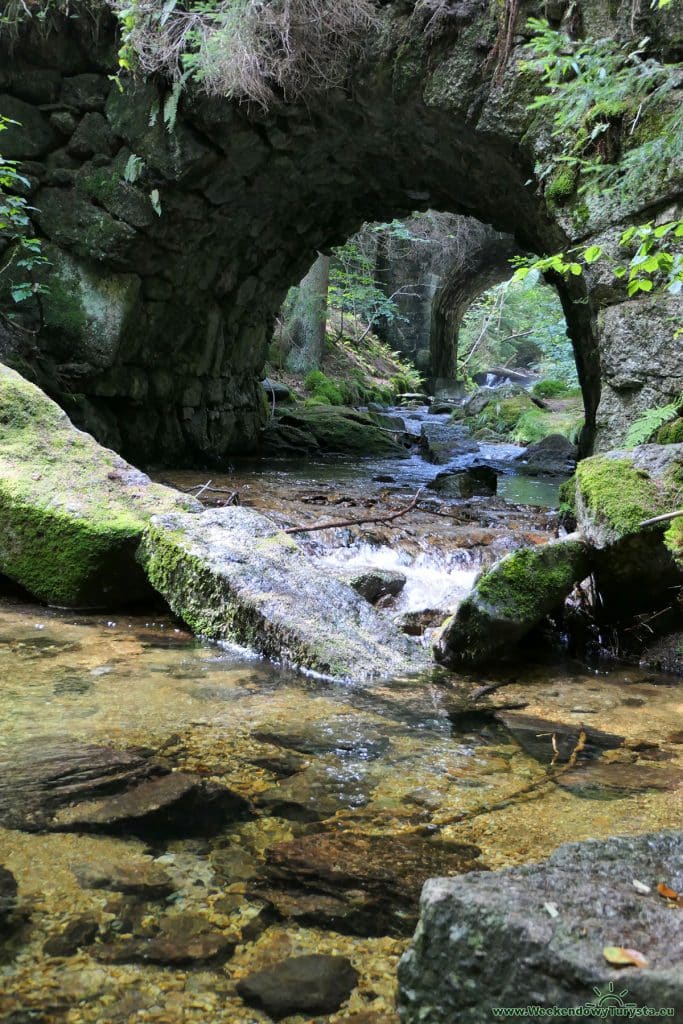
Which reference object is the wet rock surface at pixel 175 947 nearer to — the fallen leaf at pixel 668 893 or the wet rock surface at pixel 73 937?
the wet rock surface at pixel 73 937

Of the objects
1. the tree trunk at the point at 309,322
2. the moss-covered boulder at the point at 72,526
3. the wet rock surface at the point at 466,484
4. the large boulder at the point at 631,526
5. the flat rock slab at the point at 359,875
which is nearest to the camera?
the flat rock slab at the point at 359,875

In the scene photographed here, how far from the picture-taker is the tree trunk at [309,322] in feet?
54.7

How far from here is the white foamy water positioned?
5.29 meters

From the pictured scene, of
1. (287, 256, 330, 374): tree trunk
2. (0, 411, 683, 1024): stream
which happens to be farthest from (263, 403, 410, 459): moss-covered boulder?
(0, 411, 683, 1024): stream

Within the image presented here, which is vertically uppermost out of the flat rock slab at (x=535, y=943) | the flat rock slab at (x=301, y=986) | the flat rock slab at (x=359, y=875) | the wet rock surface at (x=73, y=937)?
the flat rock slab at (x=535, y=943)

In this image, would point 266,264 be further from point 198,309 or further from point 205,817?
point 205,817

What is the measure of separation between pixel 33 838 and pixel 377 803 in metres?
0.98

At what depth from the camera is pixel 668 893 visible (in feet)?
4.82

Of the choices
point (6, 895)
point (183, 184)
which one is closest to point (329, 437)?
point (183, 184)

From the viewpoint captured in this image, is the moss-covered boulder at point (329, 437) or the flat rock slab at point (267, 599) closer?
the flat rock slab at point (267, 599)

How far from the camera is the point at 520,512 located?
7805 mm

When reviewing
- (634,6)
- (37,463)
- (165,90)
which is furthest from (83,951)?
(165,90)

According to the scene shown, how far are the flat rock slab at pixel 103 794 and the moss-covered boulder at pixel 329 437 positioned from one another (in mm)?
10345

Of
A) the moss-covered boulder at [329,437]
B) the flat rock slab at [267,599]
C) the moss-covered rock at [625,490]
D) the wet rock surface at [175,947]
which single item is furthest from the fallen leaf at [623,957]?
the moss-covered boulder at [329,437]
